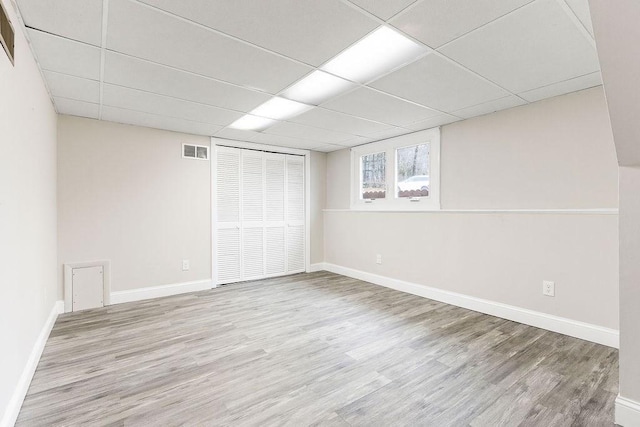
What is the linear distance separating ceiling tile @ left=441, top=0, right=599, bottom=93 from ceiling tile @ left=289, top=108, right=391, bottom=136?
1.49 meters

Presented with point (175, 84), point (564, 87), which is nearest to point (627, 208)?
point (564, 87)

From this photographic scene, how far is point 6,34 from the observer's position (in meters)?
1.55

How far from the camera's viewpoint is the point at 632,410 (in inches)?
64.6

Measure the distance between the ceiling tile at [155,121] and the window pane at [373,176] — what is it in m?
2.39

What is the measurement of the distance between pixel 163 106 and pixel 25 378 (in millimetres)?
2501

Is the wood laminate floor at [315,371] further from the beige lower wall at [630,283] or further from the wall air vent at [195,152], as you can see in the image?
the wall air vent at [195,152]

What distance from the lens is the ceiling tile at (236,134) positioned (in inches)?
165

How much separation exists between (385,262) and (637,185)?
3209 mm

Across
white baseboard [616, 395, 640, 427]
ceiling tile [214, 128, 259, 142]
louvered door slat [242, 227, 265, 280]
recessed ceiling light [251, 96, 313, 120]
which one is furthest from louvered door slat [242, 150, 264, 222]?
white baseboard [616, 395, 640, 427]

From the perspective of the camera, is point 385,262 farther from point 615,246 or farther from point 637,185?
point 637,185

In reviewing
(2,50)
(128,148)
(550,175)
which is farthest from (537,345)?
(128,148)

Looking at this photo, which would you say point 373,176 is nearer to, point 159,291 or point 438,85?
point 438,85

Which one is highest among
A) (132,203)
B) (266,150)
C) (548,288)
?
(266,150)

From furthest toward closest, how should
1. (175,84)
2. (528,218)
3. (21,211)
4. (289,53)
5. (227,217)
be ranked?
(227,217), (528,218), (175,84), (289,53), (21,211)
